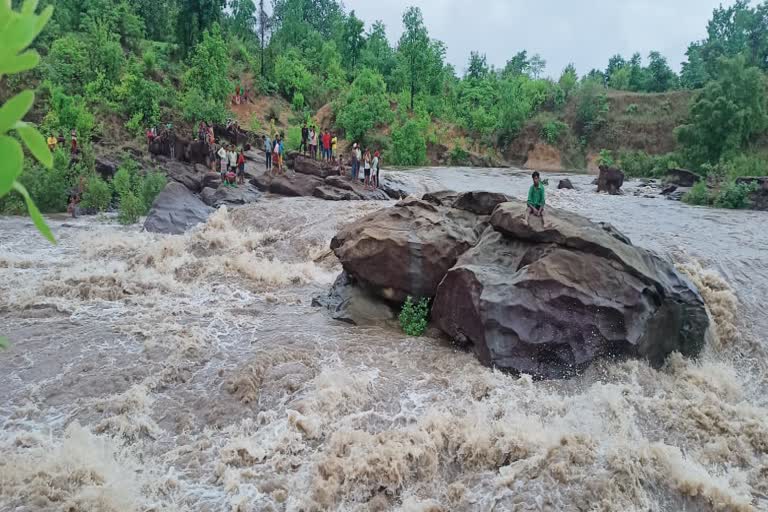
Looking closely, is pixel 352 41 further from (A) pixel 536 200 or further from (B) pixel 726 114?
(A) pixel 536 200

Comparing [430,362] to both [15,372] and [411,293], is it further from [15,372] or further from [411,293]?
[15,372]

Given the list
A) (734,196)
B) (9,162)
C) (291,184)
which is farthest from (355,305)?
(734,196)

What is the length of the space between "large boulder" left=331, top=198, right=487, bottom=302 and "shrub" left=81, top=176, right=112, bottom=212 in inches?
451

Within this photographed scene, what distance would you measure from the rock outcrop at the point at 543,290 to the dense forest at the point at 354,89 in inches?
421

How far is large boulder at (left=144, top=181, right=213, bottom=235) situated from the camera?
45.5ft

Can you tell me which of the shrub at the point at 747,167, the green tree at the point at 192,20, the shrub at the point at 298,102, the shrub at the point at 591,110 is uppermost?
the green tree at the point at 192,20

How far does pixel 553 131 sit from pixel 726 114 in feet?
44.0

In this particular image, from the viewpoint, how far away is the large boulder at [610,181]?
21406 millimetres

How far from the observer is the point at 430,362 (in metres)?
7.02

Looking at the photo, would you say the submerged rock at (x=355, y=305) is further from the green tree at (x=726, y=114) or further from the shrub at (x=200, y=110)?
the green tree at (x=726, y=114)

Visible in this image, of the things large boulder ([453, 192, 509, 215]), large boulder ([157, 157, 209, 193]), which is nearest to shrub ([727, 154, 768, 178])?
large boulder ([453, 192, 509, 215])

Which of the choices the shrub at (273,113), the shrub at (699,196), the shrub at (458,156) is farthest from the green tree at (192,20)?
the shrub at (699,196)

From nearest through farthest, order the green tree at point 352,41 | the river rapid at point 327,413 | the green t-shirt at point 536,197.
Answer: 1. the river rapid at point 327,413
2. the green t-shirt at point 536,197
3. the green tree at point 352,41

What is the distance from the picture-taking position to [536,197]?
306 inches
